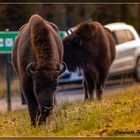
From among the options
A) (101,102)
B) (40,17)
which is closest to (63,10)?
(40,17)

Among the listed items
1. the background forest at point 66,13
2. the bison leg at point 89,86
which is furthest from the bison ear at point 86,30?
the bison leg at point 89,86

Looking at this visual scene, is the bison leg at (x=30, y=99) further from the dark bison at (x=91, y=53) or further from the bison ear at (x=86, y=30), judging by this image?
the bison ear at (x=86, y=30)

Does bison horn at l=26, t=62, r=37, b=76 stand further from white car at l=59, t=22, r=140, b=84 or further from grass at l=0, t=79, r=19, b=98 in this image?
grass at l=0, t=79, r=19, b=98

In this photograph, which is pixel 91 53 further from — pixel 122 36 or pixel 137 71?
pixel 137 71

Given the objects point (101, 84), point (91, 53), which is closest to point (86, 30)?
point (91, 53)

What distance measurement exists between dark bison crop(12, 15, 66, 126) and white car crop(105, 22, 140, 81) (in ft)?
2.37

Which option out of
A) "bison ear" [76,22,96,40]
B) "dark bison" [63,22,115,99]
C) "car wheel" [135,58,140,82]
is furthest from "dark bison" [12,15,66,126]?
"car wheel" [135,58,140,82]

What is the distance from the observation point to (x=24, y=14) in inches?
512

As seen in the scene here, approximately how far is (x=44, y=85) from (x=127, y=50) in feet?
3.70

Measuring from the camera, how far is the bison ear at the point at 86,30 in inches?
527

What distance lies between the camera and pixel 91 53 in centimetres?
1377

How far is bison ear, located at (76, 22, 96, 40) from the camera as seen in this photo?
13.4 metres

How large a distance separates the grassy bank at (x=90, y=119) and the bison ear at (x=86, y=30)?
844 mm

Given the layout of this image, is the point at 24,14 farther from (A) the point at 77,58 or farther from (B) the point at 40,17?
(A) the point at 77,58
